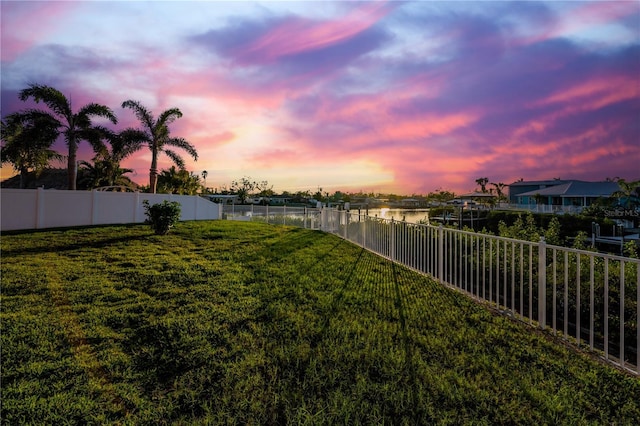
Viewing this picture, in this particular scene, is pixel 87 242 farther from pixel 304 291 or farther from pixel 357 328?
pixel 357 328

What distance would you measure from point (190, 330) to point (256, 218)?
17.0m

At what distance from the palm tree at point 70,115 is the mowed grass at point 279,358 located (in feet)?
46.2

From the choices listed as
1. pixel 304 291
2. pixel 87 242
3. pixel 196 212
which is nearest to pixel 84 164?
pixel 196 212

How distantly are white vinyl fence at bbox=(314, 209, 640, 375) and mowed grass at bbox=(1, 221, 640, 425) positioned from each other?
1.37 feet

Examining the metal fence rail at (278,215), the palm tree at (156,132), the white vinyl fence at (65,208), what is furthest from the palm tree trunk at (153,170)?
the metal fence rail at (278,215)

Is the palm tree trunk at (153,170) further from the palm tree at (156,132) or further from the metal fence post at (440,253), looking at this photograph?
the metal fence post at (440,253)

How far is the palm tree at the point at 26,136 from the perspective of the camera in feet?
52.2

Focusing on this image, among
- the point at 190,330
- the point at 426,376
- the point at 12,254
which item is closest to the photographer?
the point at 426,376

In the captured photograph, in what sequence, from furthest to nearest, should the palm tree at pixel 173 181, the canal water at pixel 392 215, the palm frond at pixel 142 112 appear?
the palm tree at pixel 173 181 < the palm frond at pixel 142 112 < the canal water at pixel 392 215

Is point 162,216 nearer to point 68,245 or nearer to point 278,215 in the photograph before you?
point 68,245

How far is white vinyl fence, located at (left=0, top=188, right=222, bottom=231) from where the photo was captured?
12.7m

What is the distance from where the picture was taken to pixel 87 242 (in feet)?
34.3

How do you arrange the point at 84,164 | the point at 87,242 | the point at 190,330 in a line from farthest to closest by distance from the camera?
the point at 84,164 < the point at 87,242 < the point at 190,330

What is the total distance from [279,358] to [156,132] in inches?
843
